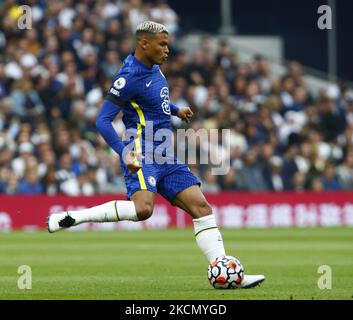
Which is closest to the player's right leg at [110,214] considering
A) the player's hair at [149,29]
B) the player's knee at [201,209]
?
the player's knee at [201,209]

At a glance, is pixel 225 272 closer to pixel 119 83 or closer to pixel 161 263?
pixel 119 83

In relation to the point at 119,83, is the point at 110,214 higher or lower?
lower

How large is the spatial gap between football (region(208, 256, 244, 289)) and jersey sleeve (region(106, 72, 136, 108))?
70.2 inches

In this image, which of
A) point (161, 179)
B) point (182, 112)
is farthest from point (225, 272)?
point (182, 112)

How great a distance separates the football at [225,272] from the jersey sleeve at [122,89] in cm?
178

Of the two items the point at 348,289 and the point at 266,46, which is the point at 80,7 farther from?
the point at 348,289

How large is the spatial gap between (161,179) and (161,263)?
4076 mm

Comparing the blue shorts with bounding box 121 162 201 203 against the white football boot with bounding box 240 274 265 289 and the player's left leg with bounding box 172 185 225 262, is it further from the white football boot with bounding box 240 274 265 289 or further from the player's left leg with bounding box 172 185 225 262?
the white football boot with bounding box 240 274 265 289

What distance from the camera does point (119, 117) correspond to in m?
25.2

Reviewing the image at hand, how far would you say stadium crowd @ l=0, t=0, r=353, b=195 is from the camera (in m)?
24.2

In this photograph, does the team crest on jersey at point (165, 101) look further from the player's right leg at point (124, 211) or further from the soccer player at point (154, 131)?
the player's right leg at point (124, 211)

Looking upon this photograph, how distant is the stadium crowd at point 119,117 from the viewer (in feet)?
79.3

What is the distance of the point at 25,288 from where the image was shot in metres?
10.7
